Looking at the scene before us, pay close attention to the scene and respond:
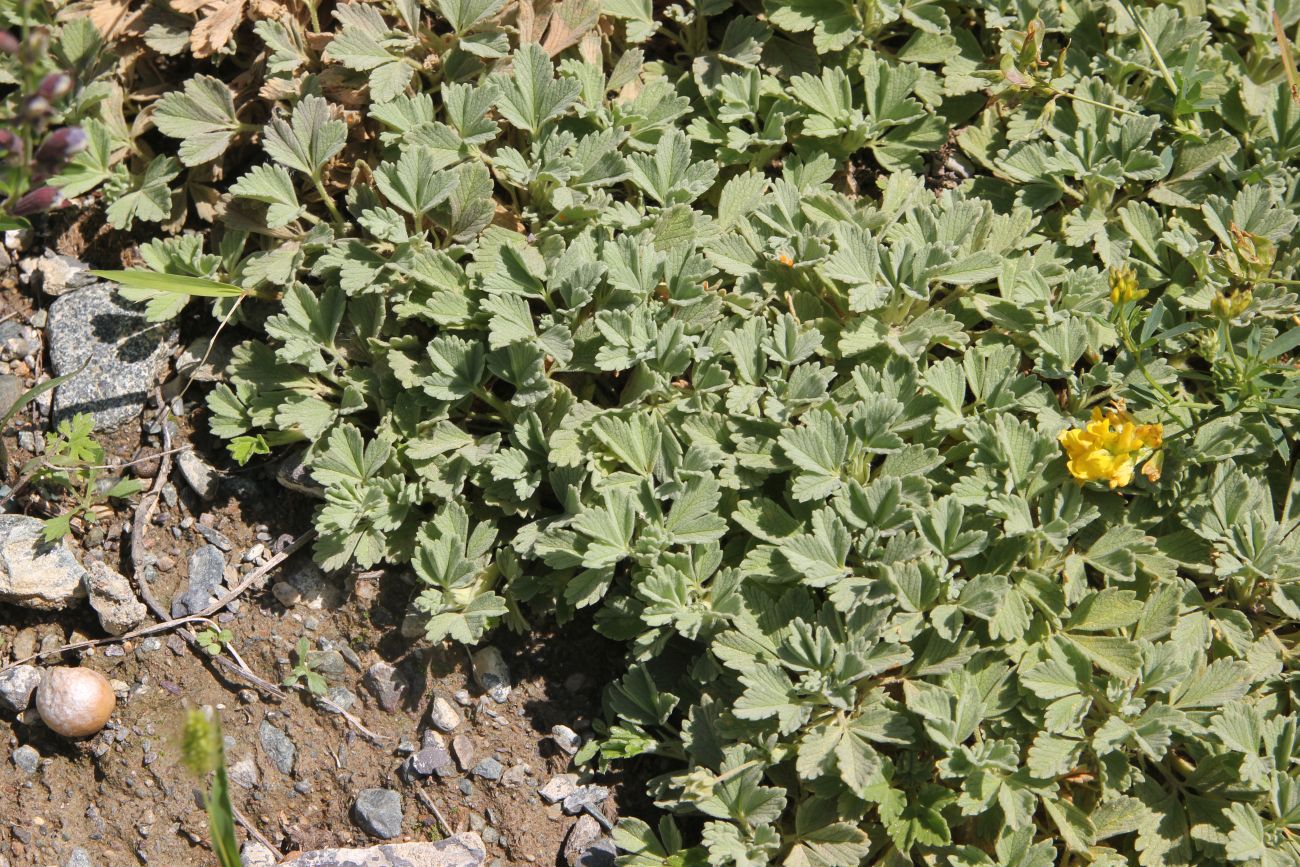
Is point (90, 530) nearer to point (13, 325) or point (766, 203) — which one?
point (13, 325)

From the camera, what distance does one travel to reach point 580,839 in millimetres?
3152

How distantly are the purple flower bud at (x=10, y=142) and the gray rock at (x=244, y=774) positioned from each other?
1770 millimetres

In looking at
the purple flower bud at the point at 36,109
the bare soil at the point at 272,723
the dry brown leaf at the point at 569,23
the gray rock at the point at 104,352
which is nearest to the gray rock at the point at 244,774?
the bare soil at the point at 272,723

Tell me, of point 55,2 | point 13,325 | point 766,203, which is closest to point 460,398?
point 766,203

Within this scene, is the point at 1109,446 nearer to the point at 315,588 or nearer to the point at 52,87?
the point at 315,588

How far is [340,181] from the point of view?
3730 mm

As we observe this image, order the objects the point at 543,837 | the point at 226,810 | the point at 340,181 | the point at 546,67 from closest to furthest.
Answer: the point at 226,810, the point at 543,837, the point at 546,67, the point at 340,181

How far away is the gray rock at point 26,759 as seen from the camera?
10.5 feet

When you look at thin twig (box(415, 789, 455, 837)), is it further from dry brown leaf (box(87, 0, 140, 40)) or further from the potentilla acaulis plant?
dry brown leaf (box(87, 0, 140, 40))

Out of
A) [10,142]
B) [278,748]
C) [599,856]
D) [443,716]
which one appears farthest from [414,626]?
[10,142]

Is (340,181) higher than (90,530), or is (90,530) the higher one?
(340,181)

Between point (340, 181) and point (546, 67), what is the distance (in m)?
0.83

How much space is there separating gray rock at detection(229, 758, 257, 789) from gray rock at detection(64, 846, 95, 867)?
16.7 inches

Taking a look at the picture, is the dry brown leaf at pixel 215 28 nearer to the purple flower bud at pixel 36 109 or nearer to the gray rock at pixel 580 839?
the purple flower bud at pixel 36 109
